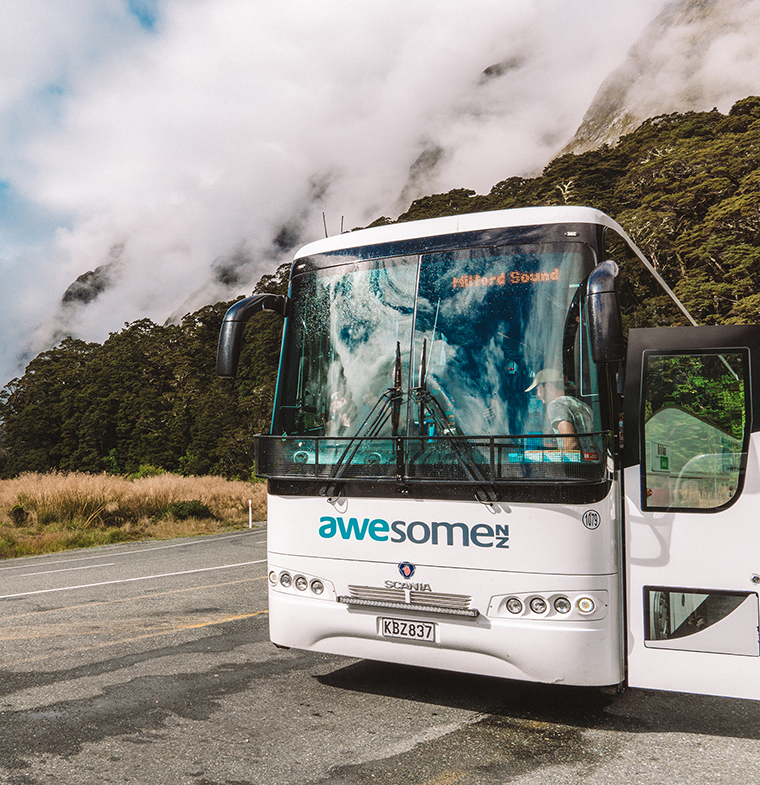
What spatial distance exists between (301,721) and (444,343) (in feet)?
8.27

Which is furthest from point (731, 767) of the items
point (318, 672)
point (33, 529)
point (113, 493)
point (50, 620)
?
point (113, 493)

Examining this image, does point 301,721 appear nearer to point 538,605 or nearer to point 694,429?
point 538,605

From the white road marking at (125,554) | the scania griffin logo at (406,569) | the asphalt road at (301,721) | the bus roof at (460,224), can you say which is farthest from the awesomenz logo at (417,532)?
the white road marking at (125,554)

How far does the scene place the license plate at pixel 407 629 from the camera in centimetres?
473

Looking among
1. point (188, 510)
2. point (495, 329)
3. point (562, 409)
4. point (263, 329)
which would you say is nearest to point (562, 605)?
point (562, 409)

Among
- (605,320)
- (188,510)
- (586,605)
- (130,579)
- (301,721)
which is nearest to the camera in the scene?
(605,320)

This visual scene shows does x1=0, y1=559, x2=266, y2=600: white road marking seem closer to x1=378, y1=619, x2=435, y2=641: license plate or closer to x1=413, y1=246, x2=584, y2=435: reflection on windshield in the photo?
x1=378, y1=619, x2=435, y2=641: license plate

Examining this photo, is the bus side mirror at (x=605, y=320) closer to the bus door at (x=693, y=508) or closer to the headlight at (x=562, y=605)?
the bus door at (x=693, y=508)

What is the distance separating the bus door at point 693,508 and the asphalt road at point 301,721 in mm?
528

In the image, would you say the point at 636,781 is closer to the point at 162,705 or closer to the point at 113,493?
the point at 162,705

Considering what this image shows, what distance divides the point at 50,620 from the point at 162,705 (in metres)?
3.49

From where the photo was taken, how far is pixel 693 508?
14.6 ft

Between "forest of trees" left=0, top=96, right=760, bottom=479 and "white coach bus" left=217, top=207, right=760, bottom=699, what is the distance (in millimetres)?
1969

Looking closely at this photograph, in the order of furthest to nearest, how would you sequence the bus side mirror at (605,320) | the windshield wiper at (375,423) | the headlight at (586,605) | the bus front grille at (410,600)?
1. the windshield wiper at (375,423)
2. the bus front grille at (410,600)
3. the headlight at (586,605)
4. the bus side mirror at (605,320)
